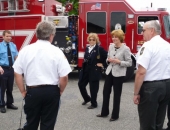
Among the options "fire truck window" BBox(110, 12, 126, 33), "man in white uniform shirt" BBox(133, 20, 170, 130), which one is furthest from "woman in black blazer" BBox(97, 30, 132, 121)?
"fire truck window" BBox(110, 12, 126, 33)

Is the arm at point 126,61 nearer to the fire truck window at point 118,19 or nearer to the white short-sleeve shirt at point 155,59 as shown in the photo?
the white short-sleeve shirt at point 155,59

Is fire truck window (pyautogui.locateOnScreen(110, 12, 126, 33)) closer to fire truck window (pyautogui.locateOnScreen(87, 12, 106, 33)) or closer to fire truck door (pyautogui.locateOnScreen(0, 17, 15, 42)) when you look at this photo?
fire truck window (pyautogui.locateOnScreen(87, 12, 106, 33))

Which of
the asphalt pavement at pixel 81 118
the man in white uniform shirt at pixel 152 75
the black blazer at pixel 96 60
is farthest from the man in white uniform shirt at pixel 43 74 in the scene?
the black blazer at pixel 96 60

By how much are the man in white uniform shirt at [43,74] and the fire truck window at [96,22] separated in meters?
6.67

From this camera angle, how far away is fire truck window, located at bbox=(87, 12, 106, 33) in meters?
9.92

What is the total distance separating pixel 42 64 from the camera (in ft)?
10.8

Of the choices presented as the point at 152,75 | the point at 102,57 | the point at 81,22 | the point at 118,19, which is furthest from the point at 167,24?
the point at 152,75

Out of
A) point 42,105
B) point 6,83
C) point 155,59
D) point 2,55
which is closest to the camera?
point 42,105

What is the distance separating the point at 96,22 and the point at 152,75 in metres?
6.53

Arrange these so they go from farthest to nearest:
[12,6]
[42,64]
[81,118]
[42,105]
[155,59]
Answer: [12,6] → [81,118] → [155,59] → [42,105] → [42,64]

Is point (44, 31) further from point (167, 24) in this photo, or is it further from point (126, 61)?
point (167, 24)

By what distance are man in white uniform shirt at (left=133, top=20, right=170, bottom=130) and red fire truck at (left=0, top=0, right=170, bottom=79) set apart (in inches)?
226

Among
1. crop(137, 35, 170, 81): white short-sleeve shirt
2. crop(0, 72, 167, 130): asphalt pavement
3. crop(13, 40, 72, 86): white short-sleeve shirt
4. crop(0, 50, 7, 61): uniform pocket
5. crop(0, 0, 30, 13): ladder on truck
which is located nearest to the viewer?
crop(13, 40, 72, 86): white short-sleeve shirt

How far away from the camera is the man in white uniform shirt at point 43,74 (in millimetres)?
3314
